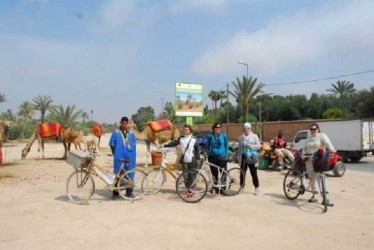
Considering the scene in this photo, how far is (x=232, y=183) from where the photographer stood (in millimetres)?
8750

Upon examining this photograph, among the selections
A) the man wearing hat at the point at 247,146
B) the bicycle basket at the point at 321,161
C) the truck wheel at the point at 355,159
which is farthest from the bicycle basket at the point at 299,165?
the truck wheel at the point at 355,159

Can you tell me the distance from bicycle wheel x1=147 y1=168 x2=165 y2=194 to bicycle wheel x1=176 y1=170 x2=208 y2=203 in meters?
0.69

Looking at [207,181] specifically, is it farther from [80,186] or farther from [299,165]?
[80,186]

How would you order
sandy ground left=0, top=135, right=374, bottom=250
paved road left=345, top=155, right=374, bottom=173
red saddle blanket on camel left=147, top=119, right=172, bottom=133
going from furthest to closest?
paved road left=345, top=155, right=374, bottom=173, red saddle blanket on camel left=147, top=119, right=172, bottom=133, sandy ground left=0, top=135, right=374, bottom=250

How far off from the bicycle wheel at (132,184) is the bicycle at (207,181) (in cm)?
82

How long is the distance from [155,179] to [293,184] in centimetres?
313

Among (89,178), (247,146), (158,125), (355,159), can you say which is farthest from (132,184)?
(355,159)

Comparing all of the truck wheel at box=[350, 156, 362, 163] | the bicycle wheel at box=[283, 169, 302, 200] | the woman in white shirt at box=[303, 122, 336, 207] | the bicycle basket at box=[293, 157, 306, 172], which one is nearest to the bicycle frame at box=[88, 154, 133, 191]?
the bicycle wheel at box=[283, 169, 302, 200]

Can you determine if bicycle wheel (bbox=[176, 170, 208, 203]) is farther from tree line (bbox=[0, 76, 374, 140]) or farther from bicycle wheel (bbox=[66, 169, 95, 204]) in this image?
tree line (bbox=[0, 76, 374, 140])

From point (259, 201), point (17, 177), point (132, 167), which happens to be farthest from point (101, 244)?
point (17, 177)

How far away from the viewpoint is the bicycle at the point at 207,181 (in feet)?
25.8

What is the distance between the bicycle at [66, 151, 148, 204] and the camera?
299 inches

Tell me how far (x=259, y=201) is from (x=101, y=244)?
13.2 ft

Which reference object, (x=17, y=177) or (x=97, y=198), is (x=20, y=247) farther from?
(x=17, y=177)
